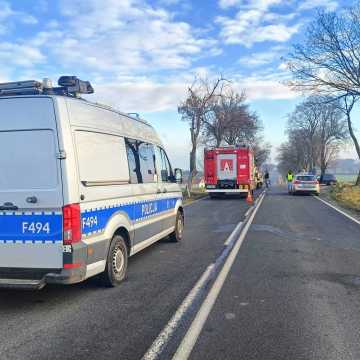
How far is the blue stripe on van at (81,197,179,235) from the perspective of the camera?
18.5 feet

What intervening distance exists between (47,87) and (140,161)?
2373 mm

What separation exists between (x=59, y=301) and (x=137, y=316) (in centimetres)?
125

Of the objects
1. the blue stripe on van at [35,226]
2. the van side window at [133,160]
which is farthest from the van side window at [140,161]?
the blue stripe on van at [35,226]

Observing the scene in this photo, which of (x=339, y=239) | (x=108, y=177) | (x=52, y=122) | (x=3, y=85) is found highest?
(x=3, y=85)

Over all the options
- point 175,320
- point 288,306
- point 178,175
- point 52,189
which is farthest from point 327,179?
point 52,189

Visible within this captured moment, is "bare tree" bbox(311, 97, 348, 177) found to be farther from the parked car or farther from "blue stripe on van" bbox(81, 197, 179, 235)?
"blue stripe on van" bbox(81, 197, 179, 235)

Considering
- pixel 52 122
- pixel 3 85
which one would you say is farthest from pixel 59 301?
pixel 3 85

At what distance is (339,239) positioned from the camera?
35.8ft

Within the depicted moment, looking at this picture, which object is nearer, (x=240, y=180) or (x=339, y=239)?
(x=339, y=239)

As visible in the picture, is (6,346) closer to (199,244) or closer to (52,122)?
(52,122)

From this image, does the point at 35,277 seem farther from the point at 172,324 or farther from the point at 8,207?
the point at 172,324

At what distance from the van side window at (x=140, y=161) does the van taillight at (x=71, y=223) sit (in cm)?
196

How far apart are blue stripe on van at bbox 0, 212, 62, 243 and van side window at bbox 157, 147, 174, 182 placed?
3929 mm

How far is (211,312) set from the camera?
5.21m
